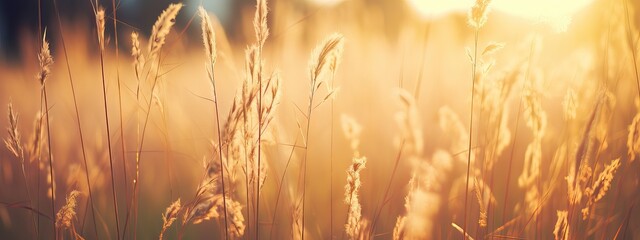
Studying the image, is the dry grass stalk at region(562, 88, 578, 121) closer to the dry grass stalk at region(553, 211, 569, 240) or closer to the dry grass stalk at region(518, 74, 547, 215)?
the dry grass stalk at region(518, 74, 547, 215)

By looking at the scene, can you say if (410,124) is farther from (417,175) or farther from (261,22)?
(261,22)

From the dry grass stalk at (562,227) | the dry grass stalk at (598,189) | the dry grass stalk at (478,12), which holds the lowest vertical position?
the dry grass stalk at (562,227)

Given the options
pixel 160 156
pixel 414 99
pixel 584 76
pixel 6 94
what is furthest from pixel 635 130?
pixel 6 94

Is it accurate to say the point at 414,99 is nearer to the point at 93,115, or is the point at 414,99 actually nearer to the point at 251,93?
the point at 251,93

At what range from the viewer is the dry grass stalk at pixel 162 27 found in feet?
4.85

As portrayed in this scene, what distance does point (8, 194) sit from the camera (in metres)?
2.47

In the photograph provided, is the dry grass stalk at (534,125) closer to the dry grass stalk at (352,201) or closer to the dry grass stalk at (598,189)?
the dry grass stalk at (598,189)

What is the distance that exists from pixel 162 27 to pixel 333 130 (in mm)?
1315

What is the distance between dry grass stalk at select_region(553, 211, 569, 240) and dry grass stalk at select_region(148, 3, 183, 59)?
3.44 ft

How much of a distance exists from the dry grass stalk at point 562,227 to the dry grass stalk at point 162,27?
1.05 meters

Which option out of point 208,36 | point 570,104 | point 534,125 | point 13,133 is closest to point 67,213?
point 13,133

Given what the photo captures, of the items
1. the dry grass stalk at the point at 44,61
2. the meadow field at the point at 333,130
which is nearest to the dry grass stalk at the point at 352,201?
the meadow field at the point at 333,130

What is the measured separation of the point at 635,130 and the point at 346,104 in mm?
1509

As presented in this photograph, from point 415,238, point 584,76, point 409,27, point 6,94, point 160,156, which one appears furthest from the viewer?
point 6,94
